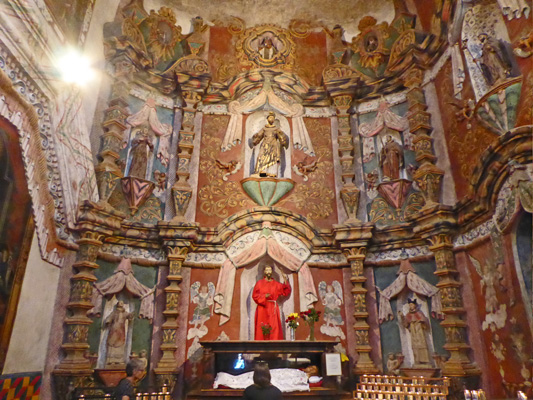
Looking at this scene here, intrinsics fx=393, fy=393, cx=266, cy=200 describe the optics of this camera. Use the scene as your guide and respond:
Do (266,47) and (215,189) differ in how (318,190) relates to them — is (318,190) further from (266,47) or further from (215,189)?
(266,47)

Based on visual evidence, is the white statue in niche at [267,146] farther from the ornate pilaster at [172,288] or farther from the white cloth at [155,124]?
the ornate pilaster at [172,288]

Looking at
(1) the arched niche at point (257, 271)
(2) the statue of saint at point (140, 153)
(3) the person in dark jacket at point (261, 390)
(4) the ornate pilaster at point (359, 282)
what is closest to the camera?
(3) the person in dark jacket at point (261, 390)

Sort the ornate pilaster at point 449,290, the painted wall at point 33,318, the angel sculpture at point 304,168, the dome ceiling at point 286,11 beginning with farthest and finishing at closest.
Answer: the dome ceiling at point 286,11, the angel sculpture at point 304,168, the ornate pilaster at point 449,290, the painted wall at point 33,318

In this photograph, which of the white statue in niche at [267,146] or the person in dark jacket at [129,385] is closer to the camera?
the person in dark jacket at [129,385]

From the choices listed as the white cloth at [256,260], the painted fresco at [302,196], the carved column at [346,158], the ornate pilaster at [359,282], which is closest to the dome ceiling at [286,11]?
the painted fresco at [302,196]

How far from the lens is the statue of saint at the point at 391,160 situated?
9.45 m

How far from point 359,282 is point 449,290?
74.8 inches

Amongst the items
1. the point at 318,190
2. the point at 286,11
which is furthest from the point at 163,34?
the point at 318,190

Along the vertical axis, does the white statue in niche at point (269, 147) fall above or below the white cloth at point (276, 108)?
below

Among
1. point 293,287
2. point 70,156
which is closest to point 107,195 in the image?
point 70,156

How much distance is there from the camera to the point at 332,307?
8953 mm

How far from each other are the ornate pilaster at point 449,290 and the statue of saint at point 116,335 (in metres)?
6.17

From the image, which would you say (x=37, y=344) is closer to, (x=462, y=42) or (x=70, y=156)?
(x=70, y=156)

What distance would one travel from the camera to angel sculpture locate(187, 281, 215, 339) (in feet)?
28.0
